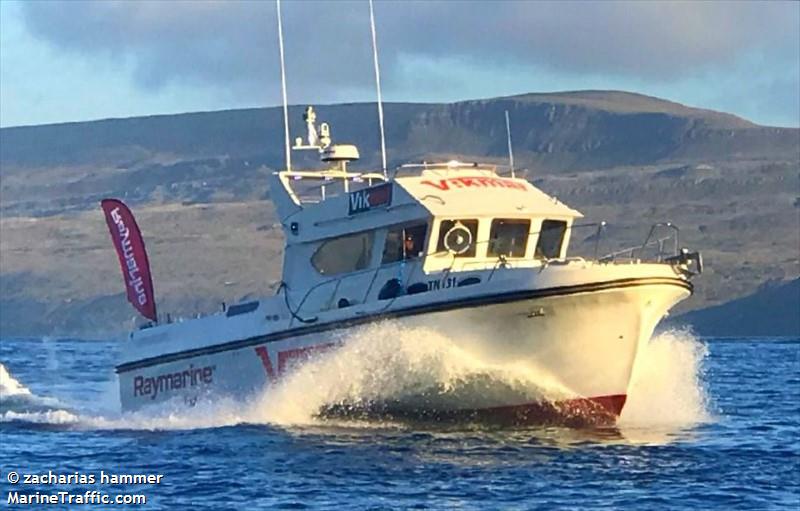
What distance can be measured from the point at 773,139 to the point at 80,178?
78.1 metres

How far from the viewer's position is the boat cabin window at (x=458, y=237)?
87.2 ft

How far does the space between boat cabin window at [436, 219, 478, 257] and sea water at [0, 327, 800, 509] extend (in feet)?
5.56

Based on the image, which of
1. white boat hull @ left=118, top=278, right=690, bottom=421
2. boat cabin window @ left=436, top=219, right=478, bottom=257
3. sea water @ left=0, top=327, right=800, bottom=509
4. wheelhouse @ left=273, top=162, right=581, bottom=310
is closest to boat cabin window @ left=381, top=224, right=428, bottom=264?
wheelhouse @ left=273, top=162, right=581, bottom=310

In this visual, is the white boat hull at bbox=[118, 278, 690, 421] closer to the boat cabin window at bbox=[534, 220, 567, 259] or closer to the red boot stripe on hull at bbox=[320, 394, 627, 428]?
the red boot stripe on hull at bbox=[320, 394, 627, 428]

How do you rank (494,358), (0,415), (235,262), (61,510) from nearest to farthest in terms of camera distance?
(61,510), (494,358), (0,415), (235,262)

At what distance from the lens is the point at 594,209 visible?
150875 mm


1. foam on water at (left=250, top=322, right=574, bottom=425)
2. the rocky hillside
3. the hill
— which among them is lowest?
foam on water at (left=250, top=322, right=574, bottom=425)

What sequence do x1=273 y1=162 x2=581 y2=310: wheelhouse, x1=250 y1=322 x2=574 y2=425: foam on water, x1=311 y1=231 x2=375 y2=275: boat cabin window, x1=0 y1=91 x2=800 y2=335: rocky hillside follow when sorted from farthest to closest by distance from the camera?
x1=0 y1=91 x2=800 y2=335: rocky hillside
x1=311 y1=231 x2=375 y2=275: boat cabin window
x1=273 y1=162 x2=581 y2=310: wheelhouse
x1=250 y1=322 x2=574 y2=425: foam on water

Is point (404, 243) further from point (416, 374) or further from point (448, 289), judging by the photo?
point (416, 374)

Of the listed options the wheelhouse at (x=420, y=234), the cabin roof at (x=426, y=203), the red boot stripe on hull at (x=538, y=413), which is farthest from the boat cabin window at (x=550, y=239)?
the red boot stripe on hull at (x=538, y=413)

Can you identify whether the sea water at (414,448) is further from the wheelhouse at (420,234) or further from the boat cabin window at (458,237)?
the boat cabin window at (458,237)

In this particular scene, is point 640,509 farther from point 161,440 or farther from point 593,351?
point 161,440

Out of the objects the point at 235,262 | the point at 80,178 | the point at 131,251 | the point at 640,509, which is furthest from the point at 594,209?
the point at 640,509

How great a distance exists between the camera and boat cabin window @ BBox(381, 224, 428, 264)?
26656mm
